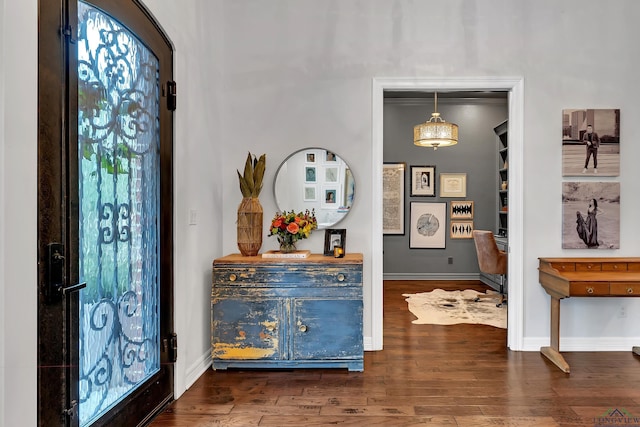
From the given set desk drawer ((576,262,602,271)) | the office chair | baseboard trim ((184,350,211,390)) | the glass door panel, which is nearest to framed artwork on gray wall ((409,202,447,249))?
the office chair

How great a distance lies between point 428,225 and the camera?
7434 millimetres

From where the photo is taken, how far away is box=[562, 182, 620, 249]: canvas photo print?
3.68 meters

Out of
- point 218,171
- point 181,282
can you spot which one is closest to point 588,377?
point 181,282

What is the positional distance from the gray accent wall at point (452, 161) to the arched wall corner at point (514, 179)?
367cm

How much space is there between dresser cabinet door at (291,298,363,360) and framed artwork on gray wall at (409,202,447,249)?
14.8 feet

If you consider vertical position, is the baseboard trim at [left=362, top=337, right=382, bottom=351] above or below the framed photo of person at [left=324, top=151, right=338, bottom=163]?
below

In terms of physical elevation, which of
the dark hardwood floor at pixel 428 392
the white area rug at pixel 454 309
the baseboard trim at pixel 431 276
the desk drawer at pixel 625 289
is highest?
the desk drawer at pixel 625 289

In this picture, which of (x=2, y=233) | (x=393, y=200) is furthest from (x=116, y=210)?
(x=393, y=200)

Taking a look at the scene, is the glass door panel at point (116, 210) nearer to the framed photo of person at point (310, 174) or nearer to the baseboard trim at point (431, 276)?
the framed photo of person at point (310, 174)

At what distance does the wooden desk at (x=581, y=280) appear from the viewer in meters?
3.17

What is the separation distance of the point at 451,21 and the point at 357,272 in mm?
2273

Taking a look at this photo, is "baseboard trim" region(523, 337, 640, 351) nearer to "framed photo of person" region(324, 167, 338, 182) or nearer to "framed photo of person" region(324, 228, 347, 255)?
"framed photo of person" region(324, 228, 347, 255)

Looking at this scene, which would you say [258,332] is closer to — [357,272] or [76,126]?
[357,272]

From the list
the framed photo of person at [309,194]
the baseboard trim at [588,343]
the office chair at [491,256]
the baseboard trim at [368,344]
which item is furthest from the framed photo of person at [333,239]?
the office chair at [491,256]
